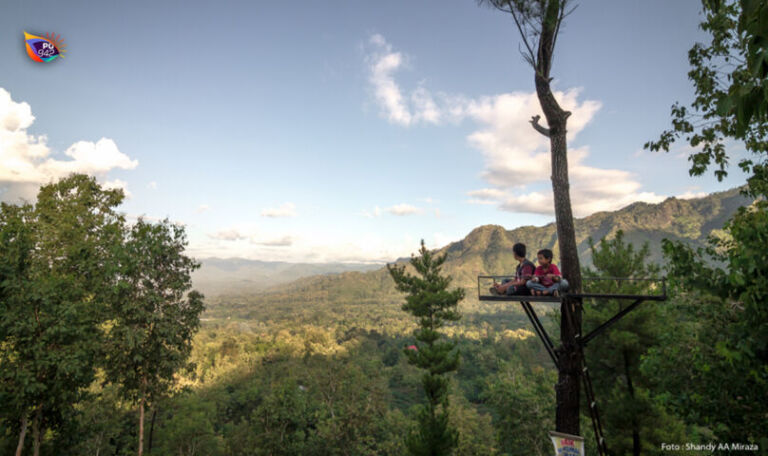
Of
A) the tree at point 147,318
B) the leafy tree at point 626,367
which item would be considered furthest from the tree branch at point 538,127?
the tree at point 147,318

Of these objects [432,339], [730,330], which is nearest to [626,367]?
[730,330]

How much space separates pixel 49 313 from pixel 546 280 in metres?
11.9

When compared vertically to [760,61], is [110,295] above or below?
below

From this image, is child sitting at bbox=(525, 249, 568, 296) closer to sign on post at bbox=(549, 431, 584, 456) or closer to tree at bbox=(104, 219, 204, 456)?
sign on post at bbox=(549, 431, 584, 456)

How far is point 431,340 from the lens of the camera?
18.0 m

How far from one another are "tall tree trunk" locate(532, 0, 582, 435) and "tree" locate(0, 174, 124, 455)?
10.7 m

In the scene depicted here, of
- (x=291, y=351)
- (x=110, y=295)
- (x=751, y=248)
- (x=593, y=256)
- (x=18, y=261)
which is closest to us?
(x=751, y=248)

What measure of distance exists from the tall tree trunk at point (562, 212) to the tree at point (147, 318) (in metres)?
11.6

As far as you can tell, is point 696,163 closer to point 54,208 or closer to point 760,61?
point 760,61

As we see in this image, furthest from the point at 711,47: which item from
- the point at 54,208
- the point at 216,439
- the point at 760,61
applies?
the point at 216,439

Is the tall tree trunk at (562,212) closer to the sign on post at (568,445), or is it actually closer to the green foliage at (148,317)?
the sign on post at (568,445)

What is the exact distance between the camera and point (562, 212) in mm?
4031

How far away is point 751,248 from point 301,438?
2834 cm

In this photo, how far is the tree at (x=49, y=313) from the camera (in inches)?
313
